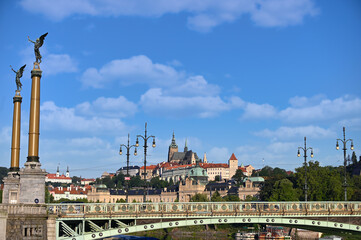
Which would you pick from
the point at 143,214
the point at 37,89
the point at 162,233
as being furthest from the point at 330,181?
the point at 37,89

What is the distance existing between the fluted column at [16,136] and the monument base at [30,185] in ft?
32.4

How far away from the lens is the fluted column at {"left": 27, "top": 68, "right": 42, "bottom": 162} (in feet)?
130

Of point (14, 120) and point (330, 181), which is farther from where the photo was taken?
point (330, 181)

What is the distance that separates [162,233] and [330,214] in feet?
273

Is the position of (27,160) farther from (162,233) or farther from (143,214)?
(162,233)

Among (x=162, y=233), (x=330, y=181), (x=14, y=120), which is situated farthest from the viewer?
(x=162, y=233)

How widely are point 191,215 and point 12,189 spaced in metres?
13.9

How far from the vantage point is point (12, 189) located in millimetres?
41281

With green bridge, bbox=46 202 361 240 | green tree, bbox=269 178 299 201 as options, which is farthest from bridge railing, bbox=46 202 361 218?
green tree, bbox=269 178 299 201

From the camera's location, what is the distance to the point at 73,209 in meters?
42.2

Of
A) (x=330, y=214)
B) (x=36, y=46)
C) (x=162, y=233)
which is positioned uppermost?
(x=36, y=46)

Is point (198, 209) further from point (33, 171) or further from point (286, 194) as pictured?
point (286, 194)

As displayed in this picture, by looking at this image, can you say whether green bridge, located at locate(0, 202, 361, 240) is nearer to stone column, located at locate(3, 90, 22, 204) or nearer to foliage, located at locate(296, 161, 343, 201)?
stone column, located at locate(3, 90, 22, 204)

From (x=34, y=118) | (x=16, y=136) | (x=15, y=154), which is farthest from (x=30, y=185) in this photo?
(x=16, y=136)
